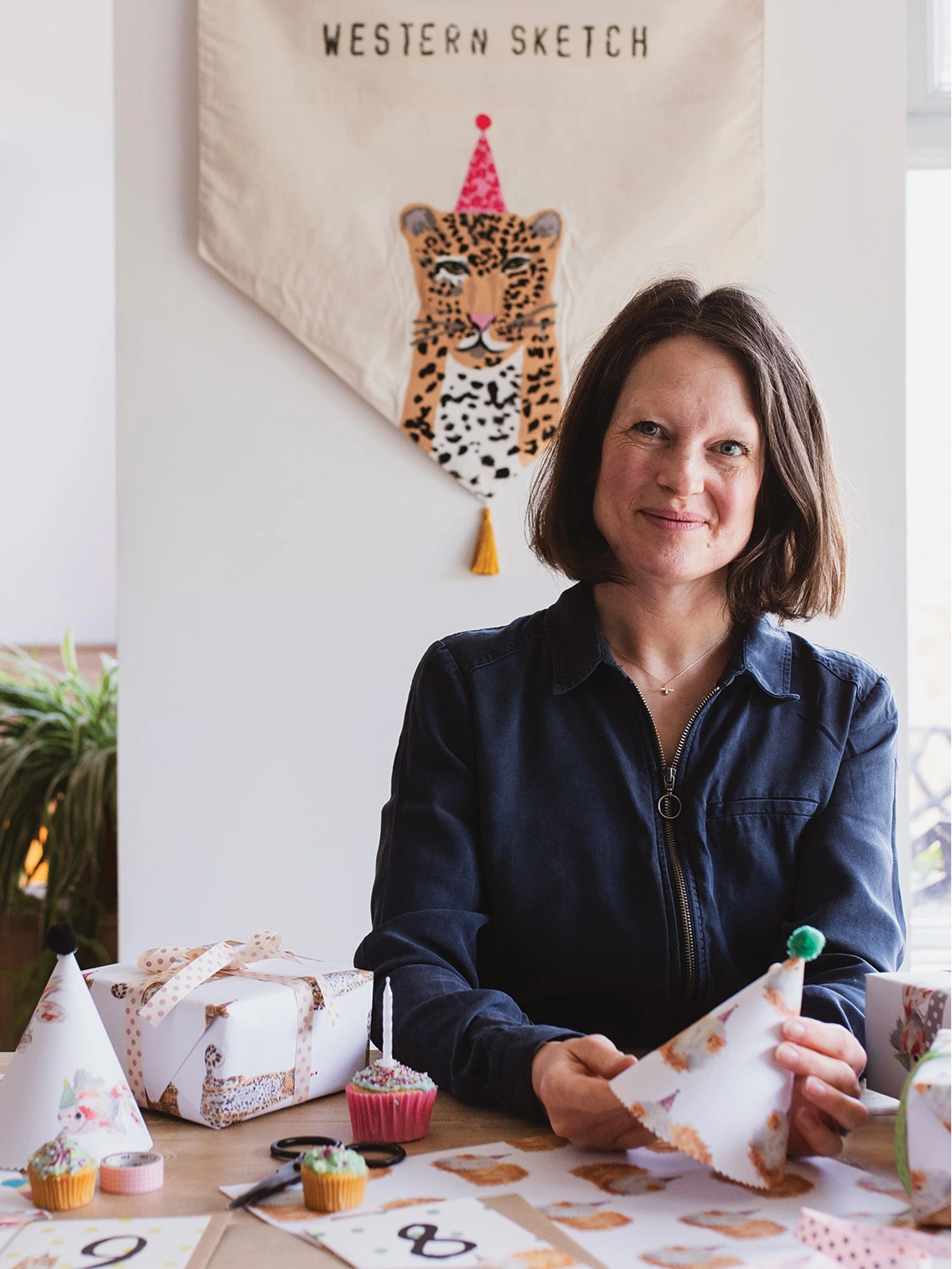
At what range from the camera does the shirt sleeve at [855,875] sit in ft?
3.83

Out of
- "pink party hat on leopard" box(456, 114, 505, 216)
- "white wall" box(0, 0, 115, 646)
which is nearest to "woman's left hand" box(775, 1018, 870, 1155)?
"pink party hat on leopard" box(456, 114, 505, 216)

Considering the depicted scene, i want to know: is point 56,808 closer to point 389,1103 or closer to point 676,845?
point 676,845

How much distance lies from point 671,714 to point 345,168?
4.62 feet

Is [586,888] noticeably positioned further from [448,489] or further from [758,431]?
[448,489]

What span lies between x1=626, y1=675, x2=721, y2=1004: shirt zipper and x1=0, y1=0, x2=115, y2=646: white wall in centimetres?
259

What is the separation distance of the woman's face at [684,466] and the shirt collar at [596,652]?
0.08 m

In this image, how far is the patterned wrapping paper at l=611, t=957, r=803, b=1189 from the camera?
83 centimetres

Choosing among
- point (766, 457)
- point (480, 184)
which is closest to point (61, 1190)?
point (766, 457)

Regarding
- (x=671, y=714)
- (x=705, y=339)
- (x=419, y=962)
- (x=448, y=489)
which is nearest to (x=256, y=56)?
(x=448, y=489)

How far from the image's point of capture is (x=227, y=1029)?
0.96m

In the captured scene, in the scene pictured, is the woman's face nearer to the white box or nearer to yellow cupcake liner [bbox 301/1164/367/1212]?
the white box

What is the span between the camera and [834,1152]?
0.90 meters

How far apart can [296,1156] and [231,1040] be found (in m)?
0.11

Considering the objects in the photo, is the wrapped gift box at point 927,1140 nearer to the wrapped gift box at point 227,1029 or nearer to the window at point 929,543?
the wrapped gift box at point 227,1029
